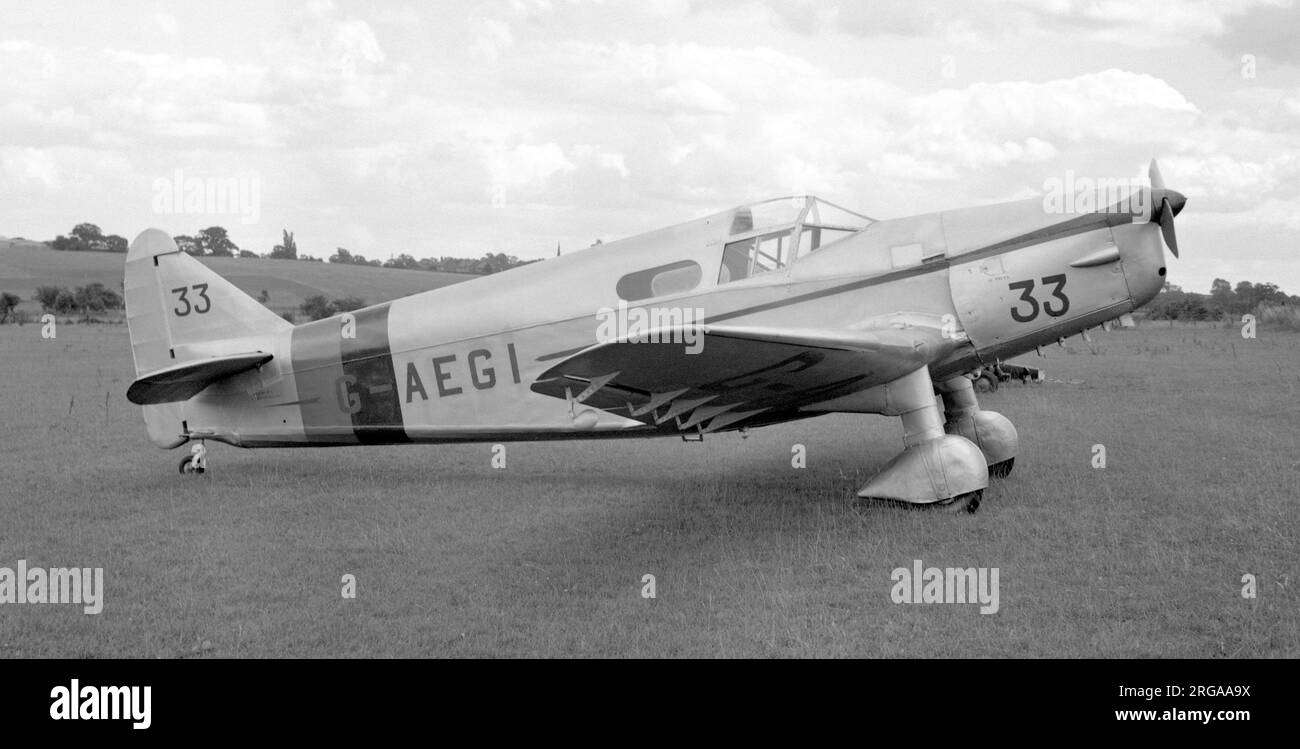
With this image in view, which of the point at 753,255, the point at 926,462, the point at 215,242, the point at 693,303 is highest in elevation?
the point at 215,242

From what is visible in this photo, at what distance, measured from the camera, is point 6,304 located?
138 feet

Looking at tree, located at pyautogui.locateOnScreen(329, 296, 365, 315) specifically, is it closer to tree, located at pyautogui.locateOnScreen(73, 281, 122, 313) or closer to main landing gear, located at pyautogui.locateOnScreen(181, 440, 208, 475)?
tree, located at pyautogui.locateOnScreen(73, 281, 122, 313)

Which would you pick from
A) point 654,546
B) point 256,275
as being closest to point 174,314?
point 654,546

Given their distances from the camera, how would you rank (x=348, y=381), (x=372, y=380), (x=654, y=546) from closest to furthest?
(x=654, y=546), (x=372, y=380), (x=348, y=381)

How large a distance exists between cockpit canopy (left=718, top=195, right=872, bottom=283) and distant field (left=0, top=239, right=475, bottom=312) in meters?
39.3

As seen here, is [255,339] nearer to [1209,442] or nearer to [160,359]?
[160,359]

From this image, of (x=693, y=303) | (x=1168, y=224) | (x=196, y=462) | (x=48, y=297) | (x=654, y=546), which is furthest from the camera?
(x=48, y=297)

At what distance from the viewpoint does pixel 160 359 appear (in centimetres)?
973

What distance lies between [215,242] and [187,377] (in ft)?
214

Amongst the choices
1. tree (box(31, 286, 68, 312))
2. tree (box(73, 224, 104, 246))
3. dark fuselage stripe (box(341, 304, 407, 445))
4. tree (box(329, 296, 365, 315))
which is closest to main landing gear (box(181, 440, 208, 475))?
dark fuselage stripe (box(341, 304, 407, 445))

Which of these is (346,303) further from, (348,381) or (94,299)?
(348,381)

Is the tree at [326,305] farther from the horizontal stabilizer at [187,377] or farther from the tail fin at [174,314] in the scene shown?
the horizontal stabilizer at [187,377]

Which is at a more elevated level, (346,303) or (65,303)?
(65,303)

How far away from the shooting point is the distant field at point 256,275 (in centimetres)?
4981
